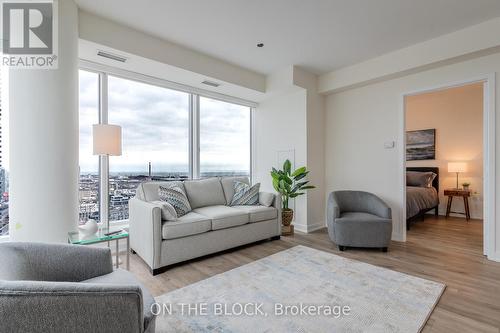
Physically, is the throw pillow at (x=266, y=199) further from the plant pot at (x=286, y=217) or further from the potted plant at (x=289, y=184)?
the plant pot at (x=286, y=217)

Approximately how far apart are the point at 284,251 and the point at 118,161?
105 inches

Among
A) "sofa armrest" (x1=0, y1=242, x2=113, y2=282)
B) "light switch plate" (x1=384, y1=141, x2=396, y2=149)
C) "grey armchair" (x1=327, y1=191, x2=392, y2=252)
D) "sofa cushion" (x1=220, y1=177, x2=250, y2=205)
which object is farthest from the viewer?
"sofa cushion" (x1=220, y1=177, x2=250, y2=205)

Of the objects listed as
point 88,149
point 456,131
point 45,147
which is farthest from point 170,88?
point 456,131

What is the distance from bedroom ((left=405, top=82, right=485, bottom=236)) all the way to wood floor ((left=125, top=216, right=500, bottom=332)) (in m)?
0.90

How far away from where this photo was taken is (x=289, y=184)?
166 inches

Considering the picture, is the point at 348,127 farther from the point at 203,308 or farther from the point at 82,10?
the point at 82,10

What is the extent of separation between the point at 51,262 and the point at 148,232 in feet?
4.22

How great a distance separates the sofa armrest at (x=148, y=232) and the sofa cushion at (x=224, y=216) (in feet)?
2.28

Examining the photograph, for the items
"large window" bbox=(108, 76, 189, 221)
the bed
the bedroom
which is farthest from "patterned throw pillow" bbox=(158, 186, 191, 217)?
the bedroom

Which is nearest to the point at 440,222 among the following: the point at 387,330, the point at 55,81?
the point at 387,330

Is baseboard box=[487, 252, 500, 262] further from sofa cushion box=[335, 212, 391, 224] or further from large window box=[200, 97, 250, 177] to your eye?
large window box=[200, 97, 250, 177]

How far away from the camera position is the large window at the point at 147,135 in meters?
3.24

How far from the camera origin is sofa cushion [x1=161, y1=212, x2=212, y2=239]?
2650 mm

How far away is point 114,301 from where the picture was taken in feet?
3.12
